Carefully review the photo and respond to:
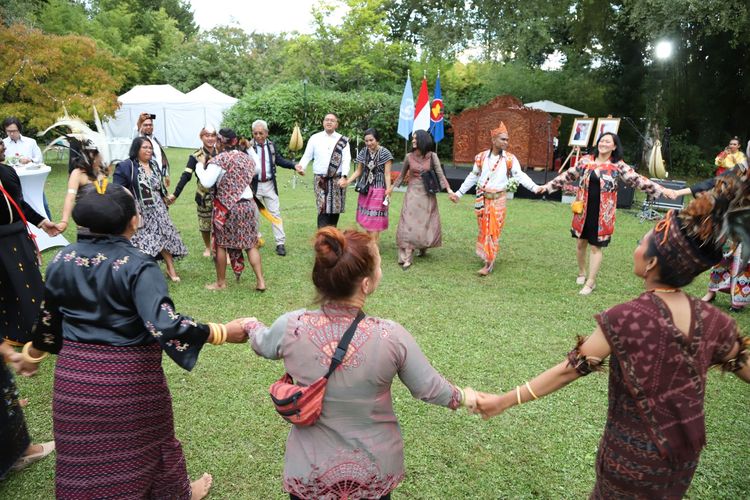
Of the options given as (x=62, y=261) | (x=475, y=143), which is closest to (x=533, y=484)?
(x=62, y=261)

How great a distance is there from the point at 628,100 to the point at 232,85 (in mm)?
21167

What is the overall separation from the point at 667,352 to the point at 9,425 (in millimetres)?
3228

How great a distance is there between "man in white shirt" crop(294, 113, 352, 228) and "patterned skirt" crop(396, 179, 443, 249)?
0.94 m

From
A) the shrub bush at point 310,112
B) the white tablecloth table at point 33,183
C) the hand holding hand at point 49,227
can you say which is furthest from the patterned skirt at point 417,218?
the shrub bush at point 310,112

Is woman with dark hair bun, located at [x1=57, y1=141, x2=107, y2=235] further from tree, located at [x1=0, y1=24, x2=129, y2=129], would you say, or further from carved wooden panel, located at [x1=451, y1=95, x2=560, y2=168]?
carved wooden panel, located at [x1=451, y1=95, x2=560, y2=168]

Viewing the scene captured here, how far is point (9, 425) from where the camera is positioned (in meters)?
2.88

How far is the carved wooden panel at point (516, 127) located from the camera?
16.4 meters

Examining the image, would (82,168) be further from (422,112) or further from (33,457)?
(422,112)

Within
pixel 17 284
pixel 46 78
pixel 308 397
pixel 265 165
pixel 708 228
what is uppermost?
pixel 46 78

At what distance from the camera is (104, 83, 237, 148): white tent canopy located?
23.8 meters

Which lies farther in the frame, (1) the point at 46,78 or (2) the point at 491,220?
(1) the point at 46,78

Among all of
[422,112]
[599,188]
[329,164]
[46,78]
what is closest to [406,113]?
[422,112]

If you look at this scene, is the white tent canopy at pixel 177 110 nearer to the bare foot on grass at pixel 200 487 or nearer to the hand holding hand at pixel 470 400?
the bare foot on grass at pixel 200 487

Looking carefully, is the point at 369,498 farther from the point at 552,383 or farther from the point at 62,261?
the point at 62,261
